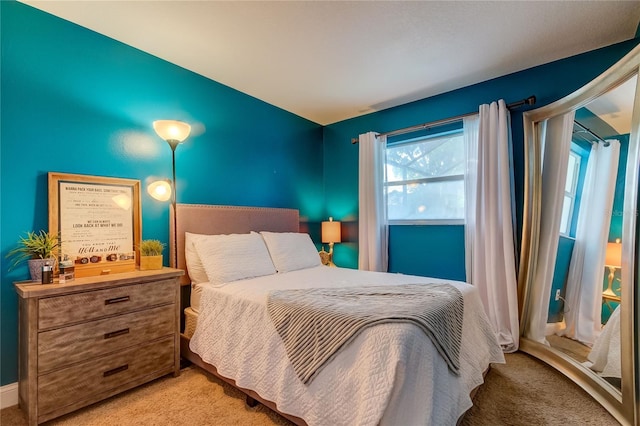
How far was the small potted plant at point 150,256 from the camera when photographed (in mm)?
2244

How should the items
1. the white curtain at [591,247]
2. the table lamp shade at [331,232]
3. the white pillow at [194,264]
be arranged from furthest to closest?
1. the table lamp shade at [331,232]
2. the white pillow at [194,264]
3. the white curtain at [591,247]

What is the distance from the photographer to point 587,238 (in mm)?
2145

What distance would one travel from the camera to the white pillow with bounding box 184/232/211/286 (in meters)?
2.49

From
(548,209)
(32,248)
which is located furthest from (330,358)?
(548,209)

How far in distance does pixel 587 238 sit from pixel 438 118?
1.86 metres

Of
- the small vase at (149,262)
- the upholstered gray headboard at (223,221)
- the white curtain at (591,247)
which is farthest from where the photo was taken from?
the upholstered gray headboard at (223,221)

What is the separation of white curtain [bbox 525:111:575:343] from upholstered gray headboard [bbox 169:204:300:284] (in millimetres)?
2579

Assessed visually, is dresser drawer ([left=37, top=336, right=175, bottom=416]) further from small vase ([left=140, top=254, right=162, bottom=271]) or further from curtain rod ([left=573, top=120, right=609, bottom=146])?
curtain rod ([left=573, top=120, right=609, bottom=146])

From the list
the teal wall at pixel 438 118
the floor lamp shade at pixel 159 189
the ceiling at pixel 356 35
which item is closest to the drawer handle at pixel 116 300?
the floor lamp shade at pixel 159 189

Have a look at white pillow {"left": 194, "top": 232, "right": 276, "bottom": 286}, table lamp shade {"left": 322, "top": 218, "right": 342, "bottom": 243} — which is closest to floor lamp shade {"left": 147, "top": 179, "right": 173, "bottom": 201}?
white pillow {"left": 194, "top": 232, "right": 276, "bottom": 286}

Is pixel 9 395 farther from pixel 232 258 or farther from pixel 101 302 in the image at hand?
pixel 232 258

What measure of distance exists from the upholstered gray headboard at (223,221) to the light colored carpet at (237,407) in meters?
0.92

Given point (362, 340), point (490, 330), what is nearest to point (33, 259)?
point (362, 340)

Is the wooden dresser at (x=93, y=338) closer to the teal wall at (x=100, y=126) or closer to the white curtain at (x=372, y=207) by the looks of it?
the teal wall at (x=100, y=126)
